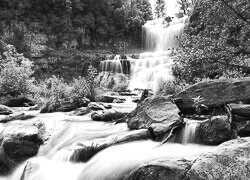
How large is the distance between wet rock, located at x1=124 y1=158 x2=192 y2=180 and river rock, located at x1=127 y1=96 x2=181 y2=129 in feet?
9.78

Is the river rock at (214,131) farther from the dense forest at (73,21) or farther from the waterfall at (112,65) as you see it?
the dense forest at (73,21)

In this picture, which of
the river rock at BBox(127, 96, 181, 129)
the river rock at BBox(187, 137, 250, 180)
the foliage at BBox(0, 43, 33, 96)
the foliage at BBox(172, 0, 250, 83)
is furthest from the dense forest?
the river rock at BBox(187, 137, 250, 180)

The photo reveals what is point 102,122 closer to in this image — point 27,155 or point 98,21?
point 27,155

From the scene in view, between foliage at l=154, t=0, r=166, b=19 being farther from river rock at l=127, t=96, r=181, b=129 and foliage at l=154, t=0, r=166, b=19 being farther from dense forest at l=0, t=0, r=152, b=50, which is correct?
river rock at l=127, t=96, r=181, b=129

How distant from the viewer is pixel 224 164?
357 cm

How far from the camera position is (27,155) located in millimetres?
7559

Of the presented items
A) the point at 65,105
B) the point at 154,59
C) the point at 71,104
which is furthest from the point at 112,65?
the point at 65,105

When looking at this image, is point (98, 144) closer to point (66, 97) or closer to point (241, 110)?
point (241, 110)

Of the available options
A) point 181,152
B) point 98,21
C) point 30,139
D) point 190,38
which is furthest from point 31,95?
point 98,21

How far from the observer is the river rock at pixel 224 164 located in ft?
11.3

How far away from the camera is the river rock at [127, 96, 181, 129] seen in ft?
24.9

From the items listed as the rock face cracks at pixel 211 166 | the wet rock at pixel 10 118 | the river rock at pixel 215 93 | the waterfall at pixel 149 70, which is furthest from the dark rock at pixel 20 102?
the rock face cracks at pixel 211 166

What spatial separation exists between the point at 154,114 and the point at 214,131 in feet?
6.63

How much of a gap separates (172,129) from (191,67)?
1.95m
